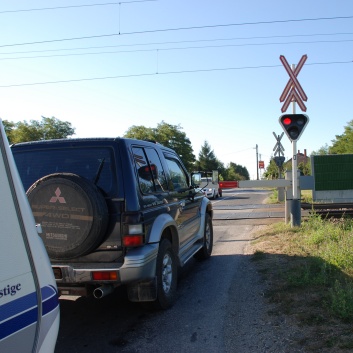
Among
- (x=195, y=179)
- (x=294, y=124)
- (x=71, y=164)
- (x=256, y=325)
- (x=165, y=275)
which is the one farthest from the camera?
(x=294, y=124)

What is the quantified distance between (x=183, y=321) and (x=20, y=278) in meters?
2.83

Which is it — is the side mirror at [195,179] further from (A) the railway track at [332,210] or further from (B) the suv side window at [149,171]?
(A) the railway track at [332,210]

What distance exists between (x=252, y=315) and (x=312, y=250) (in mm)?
2889

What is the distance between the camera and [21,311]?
1.86 m

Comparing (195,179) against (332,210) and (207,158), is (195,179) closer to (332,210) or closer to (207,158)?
(332,210)

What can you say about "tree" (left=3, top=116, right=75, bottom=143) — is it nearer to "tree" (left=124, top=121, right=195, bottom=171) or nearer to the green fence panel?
"tree" (left=124, top=121, right=195, bottom=171)

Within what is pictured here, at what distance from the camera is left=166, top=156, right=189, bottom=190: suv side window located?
18.9 feet

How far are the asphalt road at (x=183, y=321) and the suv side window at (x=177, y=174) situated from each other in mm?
1495

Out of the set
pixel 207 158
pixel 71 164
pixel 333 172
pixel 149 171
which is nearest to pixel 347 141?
pixel 333 172

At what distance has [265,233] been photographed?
9.23 m

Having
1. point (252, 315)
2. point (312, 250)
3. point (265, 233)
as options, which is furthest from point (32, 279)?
point (265, 233)

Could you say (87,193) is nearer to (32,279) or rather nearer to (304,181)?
(32,279)

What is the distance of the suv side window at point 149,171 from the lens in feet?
14.6

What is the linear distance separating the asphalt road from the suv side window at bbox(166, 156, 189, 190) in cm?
149
